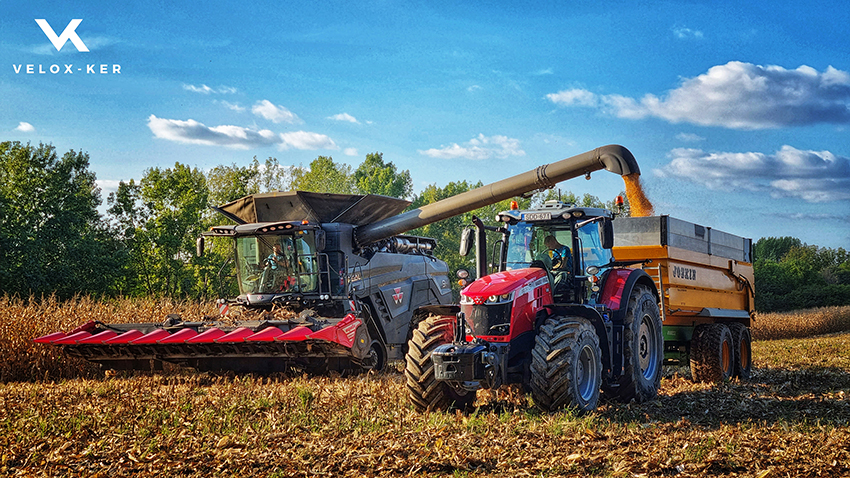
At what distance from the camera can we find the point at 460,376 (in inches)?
303

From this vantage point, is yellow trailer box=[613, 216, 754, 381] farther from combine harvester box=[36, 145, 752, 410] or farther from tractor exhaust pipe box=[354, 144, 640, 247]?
tractor exhaust pipe box=[354, 144, 640, 247]

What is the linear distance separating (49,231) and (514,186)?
32.7 m

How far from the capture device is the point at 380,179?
6331 centimetres

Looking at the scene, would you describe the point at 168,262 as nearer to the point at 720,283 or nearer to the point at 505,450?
the point at 720,283

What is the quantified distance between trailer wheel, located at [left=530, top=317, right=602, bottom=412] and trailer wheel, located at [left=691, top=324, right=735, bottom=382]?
538 centimetres

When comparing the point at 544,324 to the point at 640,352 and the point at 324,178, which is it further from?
the point at 324,178

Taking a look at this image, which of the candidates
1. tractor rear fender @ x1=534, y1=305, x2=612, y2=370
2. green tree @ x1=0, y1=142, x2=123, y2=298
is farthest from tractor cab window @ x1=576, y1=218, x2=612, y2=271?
green tree @ x1=0, y1=142, x2=123, y2=298

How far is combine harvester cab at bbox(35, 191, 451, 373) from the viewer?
39.3 ft

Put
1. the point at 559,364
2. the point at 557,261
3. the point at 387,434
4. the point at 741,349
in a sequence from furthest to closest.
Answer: the point at 741,349
the point at 557,261
the point at 559,364
the point at 387,434

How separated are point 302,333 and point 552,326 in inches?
183

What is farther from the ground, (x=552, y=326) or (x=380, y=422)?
(x=552, y=326)

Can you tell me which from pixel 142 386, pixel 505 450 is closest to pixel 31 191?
pixel 142 386

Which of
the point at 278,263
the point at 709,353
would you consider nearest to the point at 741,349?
the point at 709,353

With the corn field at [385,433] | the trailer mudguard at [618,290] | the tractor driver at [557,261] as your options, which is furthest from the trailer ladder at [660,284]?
the tractor driver at [557,261]
